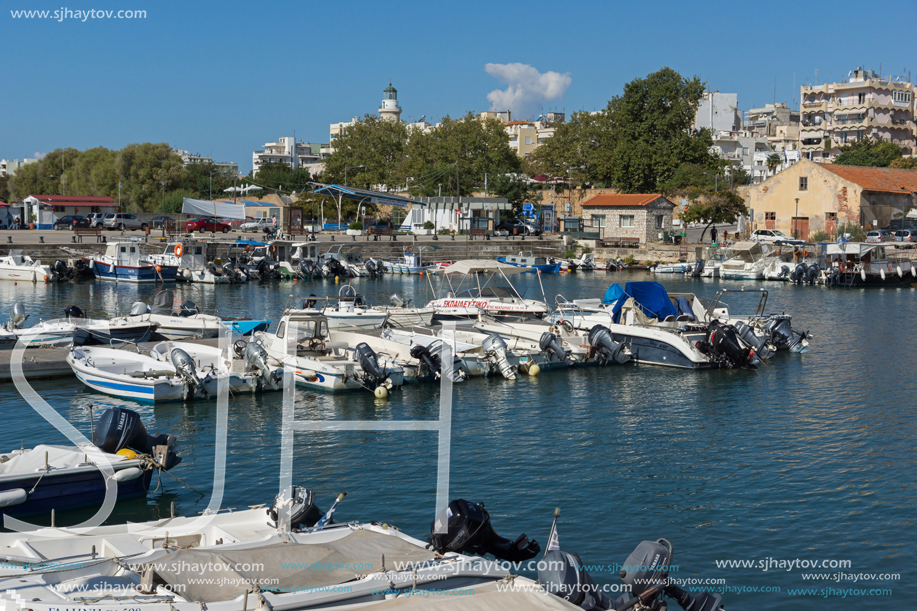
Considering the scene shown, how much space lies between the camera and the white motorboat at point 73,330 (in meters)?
22.2

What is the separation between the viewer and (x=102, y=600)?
7.10m

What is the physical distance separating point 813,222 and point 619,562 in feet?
192

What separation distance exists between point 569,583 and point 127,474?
22.6 ft

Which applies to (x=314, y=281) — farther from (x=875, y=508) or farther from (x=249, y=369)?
(x=875, y=508)

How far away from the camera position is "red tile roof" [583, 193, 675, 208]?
209ft

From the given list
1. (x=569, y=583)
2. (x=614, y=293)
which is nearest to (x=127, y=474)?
(x=569, y=583)

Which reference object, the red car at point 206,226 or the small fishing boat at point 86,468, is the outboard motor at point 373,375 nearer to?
the small fishing boat at point 86,468

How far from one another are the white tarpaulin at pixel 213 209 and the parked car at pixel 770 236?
4347cm

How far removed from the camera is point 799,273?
49125 mm

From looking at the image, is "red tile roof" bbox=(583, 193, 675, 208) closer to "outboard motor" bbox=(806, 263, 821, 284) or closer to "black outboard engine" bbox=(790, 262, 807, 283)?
"black outboard engine" bbox=(790, 262, 807, 283)

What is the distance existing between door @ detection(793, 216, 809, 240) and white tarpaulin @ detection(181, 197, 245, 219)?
4649 cm

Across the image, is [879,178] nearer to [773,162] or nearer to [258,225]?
[773,162]

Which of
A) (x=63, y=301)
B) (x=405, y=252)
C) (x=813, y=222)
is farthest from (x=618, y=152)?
(x=63, y=301)

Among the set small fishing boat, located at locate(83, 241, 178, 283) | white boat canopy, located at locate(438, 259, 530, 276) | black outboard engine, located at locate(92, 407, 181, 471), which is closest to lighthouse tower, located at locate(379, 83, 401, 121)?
small fishing boat, located at locate(83, 241, 178, 283)
